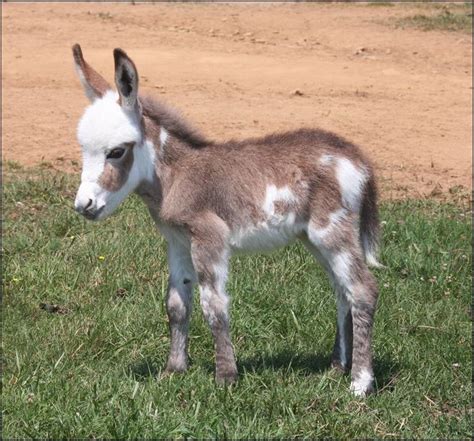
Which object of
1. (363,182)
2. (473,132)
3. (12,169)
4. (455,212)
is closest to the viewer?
(363,182)

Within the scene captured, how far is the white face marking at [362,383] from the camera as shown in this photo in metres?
5.59

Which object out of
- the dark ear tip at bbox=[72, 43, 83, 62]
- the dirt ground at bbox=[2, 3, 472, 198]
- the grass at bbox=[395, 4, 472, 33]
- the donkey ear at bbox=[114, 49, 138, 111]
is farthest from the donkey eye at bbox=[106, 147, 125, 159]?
the grass at bbox=[395, 4, 472, 33]

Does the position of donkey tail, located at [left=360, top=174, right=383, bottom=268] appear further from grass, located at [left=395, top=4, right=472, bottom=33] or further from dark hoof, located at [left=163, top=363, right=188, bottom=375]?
grass, located at [left=395, top=4, right=472, bottom=33]

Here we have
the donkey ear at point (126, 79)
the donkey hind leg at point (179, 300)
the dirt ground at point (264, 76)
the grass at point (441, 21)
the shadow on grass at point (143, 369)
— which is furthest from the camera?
the grass at point (441, 21)

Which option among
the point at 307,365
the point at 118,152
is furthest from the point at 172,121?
the point at 307,365

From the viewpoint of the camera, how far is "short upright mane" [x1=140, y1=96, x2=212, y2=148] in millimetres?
5566

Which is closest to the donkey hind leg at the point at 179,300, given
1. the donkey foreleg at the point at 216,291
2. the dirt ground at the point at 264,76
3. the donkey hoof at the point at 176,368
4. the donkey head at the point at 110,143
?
the donkey hoof at the point at 176,368

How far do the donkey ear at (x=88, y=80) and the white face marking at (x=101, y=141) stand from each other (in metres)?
0.06

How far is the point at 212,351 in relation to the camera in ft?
20.6

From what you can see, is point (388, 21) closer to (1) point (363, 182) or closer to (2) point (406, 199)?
(2) point (406, 199)

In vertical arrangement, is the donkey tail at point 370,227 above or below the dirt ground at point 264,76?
above

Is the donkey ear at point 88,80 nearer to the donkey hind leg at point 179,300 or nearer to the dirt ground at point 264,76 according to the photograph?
the donkey hind leg at point 179,300

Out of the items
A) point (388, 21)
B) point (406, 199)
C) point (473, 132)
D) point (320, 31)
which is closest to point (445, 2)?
point (388, 21)

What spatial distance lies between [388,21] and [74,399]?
14.5 m
